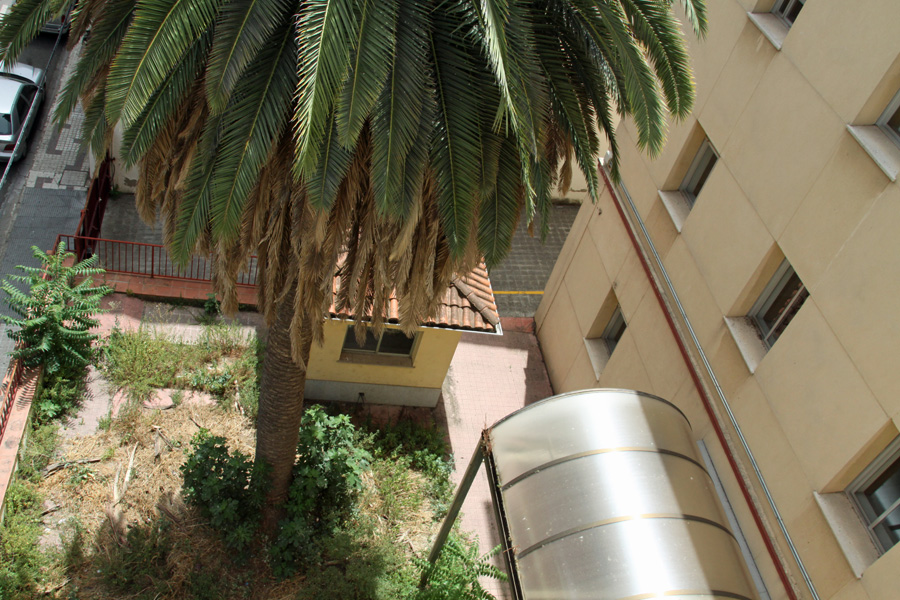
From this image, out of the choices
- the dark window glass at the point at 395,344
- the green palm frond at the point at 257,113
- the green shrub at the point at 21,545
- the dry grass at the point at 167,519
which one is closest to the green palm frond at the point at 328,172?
the green palm frond at the point at 257,113

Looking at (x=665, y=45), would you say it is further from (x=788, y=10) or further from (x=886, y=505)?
(x=886, y=505)

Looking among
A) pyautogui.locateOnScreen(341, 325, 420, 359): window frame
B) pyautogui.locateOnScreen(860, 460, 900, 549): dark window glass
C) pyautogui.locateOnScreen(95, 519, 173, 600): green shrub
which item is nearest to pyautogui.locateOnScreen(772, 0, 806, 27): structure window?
pyautogui.locateOnScreen(860, 460, 900, 549): dark window glass

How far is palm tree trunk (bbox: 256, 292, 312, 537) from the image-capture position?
9383 mm

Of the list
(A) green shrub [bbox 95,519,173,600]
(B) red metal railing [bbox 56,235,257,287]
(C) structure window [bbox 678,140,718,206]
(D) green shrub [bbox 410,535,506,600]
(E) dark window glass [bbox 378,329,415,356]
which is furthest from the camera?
(B) red metal railing [bbox 56,235,257,287]

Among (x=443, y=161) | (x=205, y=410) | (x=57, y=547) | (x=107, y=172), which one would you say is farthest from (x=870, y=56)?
(x=107, y=172)

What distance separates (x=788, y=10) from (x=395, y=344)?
337 inches

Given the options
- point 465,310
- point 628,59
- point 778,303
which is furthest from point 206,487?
point 778,303

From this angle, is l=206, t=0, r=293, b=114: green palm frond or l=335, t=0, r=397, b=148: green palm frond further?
l=206, t=0, r=293, b=114: green palm frond

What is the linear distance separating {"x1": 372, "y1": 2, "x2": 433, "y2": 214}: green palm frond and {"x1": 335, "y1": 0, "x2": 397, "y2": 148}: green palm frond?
319mm

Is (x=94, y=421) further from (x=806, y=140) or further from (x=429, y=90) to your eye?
(x=806, y=140)

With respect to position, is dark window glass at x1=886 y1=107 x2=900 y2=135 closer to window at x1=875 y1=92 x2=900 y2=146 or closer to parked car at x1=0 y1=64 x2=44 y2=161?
window at x1=875 y1=92 x2=900 y2=146

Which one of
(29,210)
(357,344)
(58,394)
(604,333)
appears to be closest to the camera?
(58,394)

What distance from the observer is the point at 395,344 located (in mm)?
14273

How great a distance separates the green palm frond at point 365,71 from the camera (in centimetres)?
591
